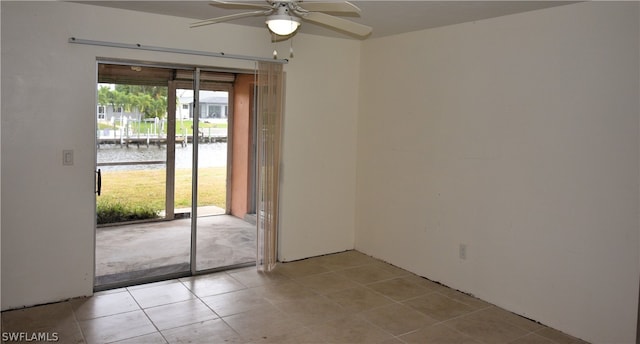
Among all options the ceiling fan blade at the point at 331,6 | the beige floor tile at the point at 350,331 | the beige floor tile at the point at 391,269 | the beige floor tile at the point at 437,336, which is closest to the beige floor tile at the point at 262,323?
the beige floor tile at the point at 350,331

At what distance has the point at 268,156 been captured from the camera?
15.0 ft

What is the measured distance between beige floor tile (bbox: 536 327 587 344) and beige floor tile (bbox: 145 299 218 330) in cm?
240

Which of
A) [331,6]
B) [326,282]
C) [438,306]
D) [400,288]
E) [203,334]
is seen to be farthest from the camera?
[326,282]

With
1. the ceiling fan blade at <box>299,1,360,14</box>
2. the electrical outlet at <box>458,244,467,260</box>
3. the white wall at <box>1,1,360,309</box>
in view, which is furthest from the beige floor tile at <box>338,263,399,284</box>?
the ceiling fan blade at <box>299,1,360,14</box>

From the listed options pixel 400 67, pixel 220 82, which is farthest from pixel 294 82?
pixel 400 67

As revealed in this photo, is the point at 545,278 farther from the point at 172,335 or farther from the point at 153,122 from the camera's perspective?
the point at 153,122

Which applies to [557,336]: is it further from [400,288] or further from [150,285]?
[150,285]

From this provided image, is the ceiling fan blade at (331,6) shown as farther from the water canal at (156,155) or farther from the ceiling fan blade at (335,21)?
the water canal at (156,155)

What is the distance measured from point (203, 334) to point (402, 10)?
2.79 meters

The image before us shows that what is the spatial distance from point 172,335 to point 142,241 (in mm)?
1353

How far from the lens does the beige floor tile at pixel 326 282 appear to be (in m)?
4.23

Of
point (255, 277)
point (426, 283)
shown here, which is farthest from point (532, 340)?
point (255, 277)

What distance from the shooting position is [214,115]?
178 inches

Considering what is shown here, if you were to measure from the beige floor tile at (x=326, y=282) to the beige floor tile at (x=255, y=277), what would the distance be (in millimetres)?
204
